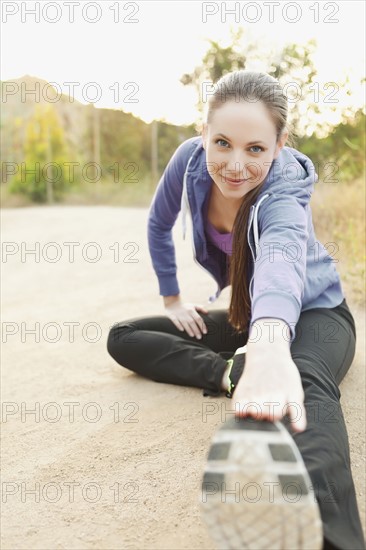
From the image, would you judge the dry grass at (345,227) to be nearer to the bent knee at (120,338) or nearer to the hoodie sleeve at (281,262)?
the bent knee at (120,338)

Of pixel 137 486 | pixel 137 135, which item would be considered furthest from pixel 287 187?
pixel 137 135

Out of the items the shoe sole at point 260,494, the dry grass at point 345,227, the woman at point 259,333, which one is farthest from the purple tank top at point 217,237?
the dry grass at point 345,227

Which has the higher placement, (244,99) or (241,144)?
(244,99)

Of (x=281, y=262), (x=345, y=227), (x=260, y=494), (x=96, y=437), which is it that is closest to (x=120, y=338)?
(x=96, y=437)

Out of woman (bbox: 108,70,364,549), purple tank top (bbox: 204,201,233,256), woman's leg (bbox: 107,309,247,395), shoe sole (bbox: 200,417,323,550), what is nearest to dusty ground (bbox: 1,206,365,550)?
woman's leg (bbox: 107,309,247,395)

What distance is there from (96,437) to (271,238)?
0.88 metres

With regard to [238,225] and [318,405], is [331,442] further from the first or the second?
[238,225]

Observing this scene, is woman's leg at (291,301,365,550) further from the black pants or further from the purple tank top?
the purple tank top

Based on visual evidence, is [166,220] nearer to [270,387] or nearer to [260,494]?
[270,387]

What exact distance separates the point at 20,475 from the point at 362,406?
3.53ft

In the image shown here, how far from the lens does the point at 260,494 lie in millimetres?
927

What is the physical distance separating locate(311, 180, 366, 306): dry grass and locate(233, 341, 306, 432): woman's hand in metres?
2.31

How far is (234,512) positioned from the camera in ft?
3.09

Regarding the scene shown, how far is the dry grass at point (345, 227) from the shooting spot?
362 cm
